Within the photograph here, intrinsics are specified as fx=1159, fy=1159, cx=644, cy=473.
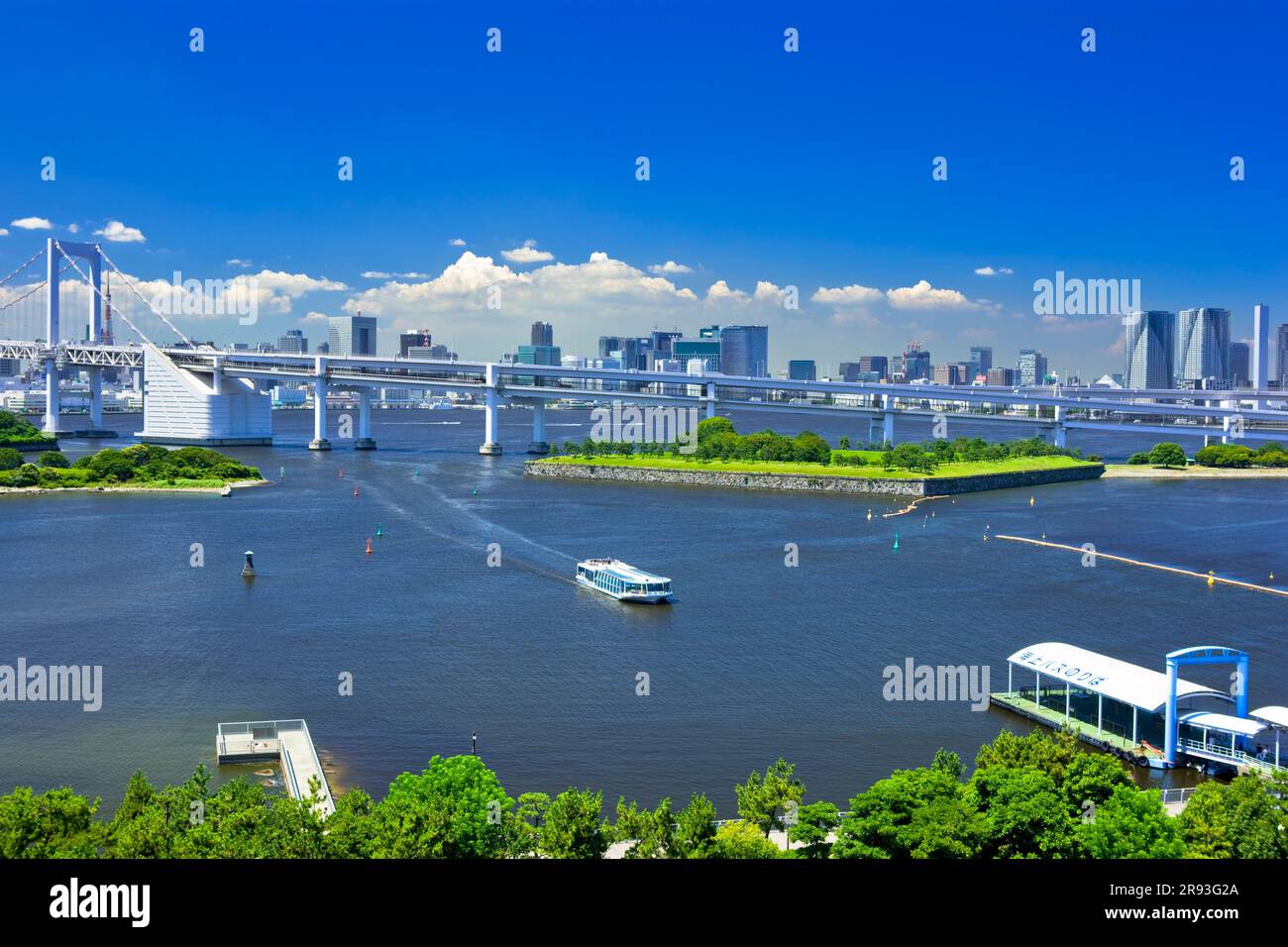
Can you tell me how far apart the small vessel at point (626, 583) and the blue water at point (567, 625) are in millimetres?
229

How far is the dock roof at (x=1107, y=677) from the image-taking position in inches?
293

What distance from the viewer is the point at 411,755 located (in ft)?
23.6

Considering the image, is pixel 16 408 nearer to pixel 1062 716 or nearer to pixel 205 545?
pixel 205 545

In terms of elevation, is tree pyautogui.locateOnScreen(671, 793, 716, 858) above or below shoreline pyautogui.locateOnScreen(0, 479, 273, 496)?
below

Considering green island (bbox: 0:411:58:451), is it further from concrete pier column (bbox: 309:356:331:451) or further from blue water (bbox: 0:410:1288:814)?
blue water (bbox: 0:410:1288:814)

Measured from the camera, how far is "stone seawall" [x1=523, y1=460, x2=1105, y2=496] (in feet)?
79.0

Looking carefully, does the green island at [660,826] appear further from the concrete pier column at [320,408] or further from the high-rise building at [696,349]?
the high-rise building at [696,349]

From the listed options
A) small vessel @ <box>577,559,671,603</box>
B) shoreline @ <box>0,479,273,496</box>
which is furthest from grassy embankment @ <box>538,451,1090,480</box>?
small vessel @ <box>577,559,671,603</box>

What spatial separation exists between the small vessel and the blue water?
9.0 inches

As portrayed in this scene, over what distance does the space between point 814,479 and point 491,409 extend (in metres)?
12.2

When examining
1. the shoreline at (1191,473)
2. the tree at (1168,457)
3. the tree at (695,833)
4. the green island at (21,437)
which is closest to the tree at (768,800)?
the tree at (695,833)

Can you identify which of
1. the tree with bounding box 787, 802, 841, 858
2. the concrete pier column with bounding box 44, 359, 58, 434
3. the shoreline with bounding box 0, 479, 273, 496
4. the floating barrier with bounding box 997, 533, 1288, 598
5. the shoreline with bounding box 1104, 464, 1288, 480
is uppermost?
the concrete pier column with bounding box 44, 359, 58, 434
